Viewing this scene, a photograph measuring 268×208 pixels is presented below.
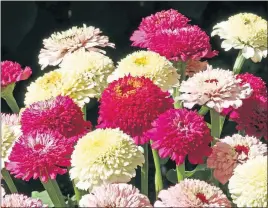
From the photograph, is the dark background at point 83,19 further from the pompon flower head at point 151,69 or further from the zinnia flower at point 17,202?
the zinnia flower at point 17,202

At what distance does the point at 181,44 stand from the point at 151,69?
89mm

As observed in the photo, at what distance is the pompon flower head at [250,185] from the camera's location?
2.87 feet

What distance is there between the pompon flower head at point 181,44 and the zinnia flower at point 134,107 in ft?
0.55

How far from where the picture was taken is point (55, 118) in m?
1.02

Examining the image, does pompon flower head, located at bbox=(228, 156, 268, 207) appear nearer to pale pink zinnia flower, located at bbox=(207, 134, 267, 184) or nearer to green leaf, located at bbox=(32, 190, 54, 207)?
pale pink zinnia flower, located at bbox=(207, 134, 267, 184)

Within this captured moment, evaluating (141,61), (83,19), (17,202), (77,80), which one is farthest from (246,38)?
(83,19)

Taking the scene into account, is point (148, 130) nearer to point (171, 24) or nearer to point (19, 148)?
point (19, 148)

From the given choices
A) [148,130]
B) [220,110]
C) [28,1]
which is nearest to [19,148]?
[148,130]

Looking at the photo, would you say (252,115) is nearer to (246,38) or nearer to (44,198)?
(246,38)

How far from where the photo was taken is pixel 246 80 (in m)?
1.15

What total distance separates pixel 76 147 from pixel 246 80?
0.34 metres

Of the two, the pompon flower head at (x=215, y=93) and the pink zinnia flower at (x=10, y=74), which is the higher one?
the pompon flower head at (x=215, y=93)

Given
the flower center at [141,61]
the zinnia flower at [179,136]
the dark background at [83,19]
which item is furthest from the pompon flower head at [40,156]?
the dark background at [83,19]

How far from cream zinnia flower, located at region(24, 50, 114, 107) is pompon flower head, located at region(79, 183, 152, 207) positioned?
288 mm
